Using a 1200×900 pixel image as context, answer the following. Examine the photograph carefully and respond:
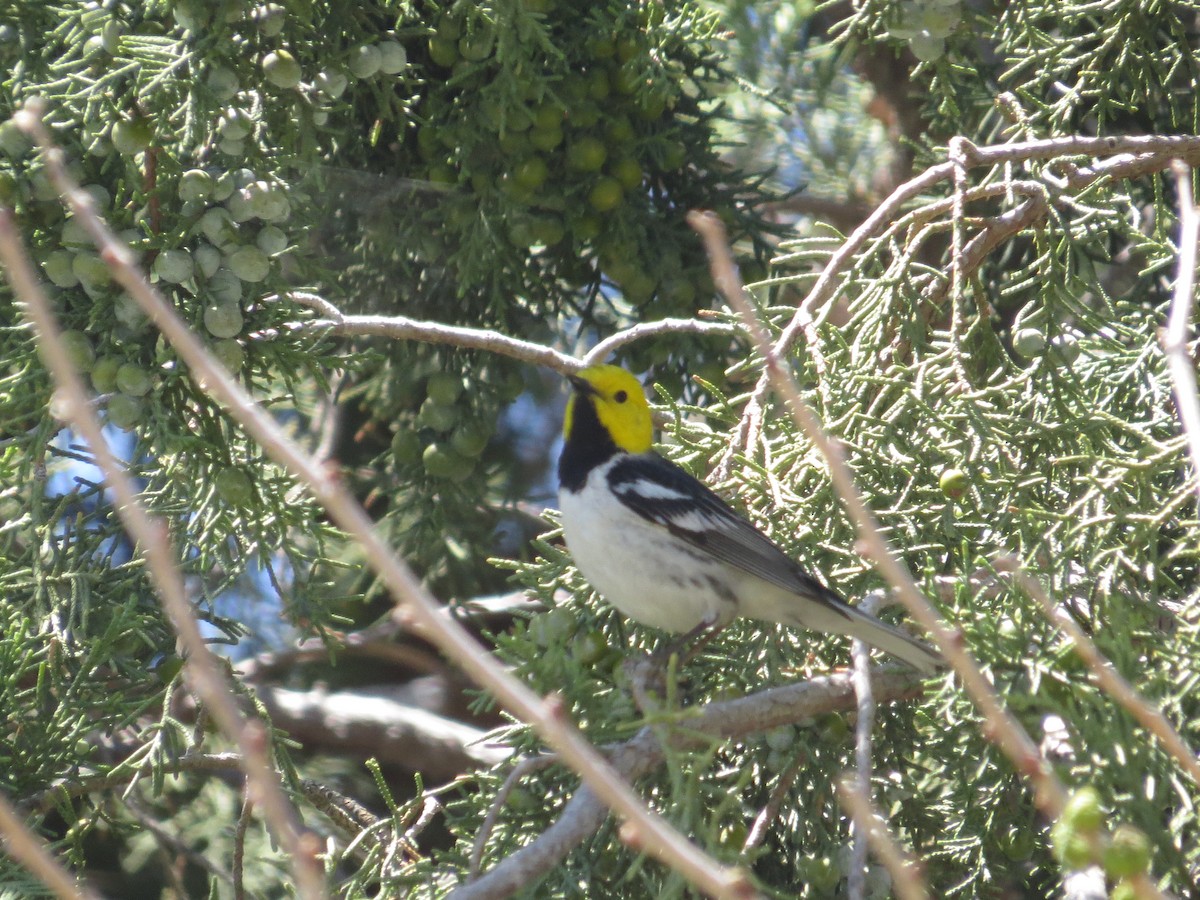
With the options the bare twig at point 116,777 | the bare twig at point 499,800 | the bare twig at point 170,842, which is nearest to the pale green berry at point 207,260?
the bare twig at point 116,777

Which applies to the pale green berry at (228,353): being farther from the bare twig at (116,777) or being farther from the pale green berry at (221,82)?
the bare twig at (116,777)

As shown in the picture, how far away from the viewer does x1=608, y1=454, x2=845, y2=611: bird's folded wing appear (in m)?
2.73

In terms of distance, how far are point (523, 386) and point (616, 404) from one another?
33 cm

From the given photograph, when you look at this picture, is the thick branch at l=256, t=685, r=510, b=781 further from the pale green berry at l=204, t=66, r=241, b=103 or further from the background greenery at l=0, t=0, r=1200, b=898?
the pale green berry at l=204, t=66, r=241, b=103

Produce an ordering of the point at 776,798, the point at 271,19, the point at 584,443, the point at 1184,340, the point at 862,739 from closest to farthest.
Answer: the point at 1184,340 → the point at 862,739 → the point at 776,798 → the point at 271,19 → the point at 584,443

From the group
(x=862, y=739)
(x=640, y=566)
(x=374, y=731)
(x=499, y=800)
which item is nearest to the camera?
(x=862, y=739)

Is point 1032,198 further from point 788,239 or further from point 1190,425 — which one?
point 1190,425

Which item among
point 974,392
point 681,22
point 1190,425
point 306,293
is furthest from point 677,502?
point 1190,425

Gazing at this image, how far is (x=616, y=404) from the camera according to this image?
346 cm

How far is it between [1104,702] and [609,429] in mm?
1912

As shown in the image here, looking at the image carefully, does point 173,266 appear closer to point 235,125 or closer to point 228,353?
point 228,353

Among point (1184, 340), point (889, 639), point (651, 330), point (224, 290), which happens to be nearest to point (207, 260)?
point (224, 290)

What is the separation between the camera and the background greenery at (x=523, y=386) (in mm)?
2242

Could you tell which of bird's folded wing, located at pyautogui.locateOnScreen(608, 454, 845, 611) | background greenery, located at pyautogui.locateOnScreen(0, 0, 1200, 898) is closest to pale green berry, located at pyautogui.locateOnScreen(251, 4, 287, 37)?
background greenery, located at pyautogui.locateOnScreen(0, 0, 1200, 898)
